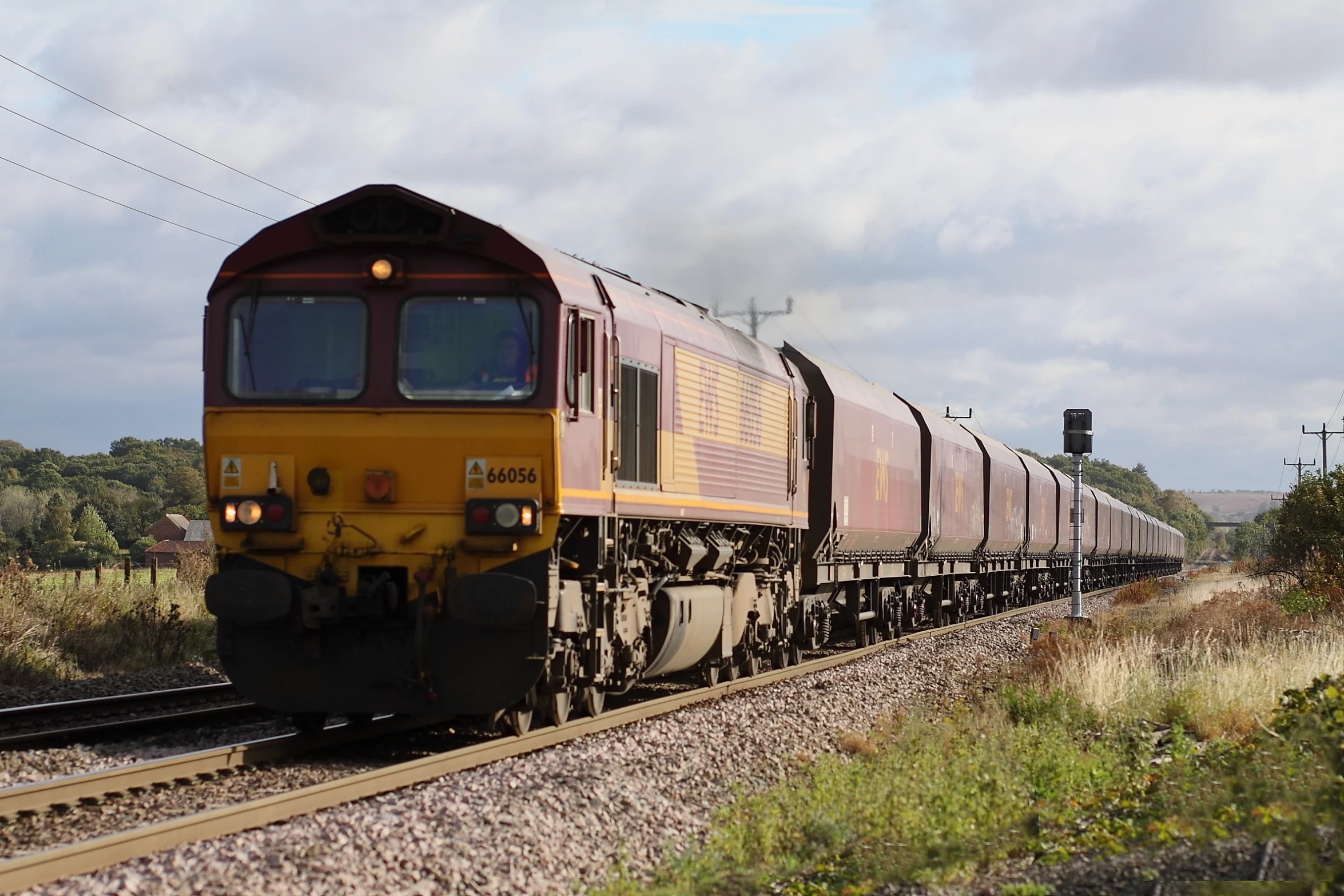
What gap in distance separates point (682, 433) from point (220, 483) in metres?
4.33

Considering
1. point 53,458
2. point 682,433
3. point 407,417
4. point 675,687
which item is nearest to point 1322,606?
point 675,687

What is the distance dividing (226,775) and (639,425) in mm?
4434

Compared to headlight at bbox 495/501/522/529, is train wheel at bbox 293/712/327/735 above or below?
below

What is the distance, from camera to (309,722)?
420 inches

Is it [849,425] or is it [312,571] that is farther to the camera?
[849,425]

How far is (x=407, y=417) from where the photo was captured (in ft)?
33.0

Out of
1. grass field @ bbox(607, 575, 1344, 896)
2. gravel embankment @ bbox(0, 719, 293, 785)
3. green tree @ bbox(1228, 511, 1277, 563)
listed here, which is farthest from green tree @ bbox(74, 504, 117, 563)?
green tree @ bbox(1228, 511, 1277, 563)

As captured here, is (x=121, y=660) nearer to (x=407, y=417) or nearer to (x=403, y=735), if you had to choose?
(x=403, y=735)

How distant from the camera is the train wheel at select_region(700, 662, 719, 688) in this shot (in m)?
14.6

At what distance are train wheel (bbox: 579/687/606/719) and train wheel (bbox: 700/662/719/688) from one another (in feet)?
8.98

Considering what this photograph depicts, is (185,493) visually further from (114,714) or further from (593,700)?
(593,700)

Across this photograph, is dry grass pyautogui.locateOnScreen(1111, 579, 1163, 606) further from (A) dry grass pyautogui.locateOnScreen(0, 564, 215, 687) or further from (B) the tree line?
(B) the tree line

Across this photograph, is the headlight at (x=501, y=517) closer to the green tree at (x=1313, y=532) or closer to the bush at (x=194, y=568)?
the bush at (x=194, y=568)

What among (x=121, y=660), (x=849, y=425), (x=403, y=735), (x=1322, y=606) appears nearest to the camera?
(x=403, y=735)
